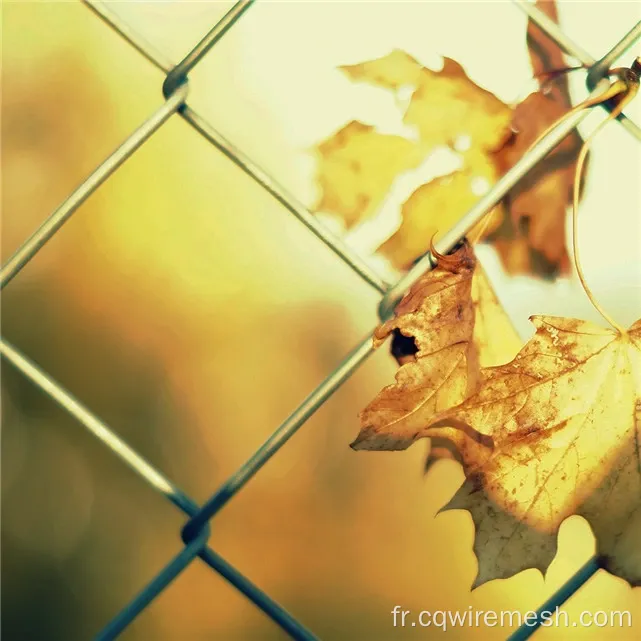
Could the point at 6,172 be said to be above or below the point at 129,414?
above

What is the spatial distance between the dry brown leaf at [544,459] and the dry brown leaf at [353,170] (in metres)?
0.31

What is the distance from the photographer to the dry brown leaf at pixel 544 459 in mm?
528

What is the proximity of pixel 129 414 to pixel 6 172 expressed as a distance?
4.65ft

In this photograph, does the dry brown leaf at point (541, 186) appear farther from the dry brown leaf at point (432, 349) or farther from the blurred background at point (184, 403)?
the blurred background at point (184, 403)

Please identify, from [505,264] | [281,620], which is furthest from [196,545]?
[505,264]

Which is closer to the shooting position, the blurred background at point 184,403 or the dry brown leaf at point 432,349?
the dry brown leaf at point 432,349

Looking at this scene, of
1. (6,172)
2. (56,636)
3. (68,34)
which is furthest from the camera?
(68,34)

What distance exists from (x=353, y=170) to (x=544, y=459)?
1.30 ft

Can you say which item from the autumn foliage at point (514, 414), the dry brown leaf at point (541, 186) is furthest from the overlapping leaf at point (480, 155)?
the autumn foliage at point (514, 414)

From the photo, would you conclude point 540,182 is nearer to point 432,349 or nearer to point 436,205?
point 436,205

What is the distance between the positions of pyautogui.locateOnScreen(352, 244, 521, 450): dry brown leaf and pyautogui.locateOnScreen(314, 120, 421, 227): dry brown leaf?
0.79ft

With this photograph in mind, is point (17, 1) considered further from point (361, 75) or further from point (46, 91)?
point (361, 75)

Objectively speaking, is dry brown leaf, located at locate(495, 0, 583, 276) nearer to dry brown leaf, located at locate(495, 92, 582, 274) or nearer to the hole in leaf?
dry brown leaf, located at locate(495, 92, 582, 274)

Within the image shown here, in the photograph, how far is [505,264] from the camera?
71cm
